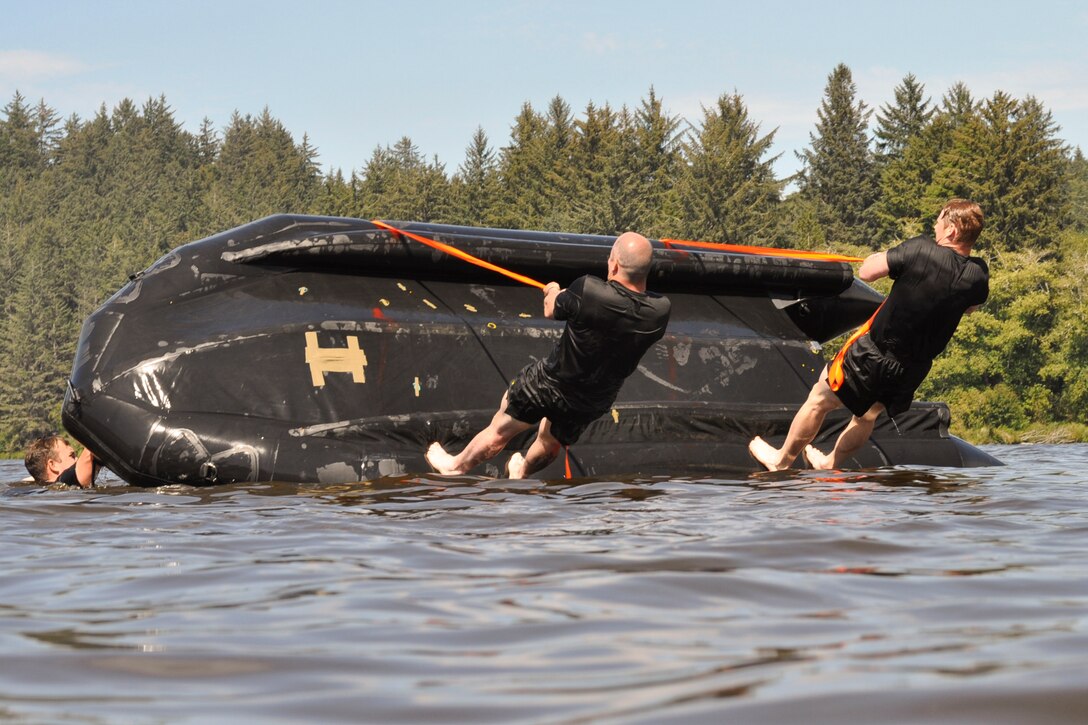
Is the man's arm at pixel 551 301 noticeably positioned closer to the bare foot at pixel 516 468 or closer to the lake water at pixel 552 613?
the bare foot at pixel 516 468

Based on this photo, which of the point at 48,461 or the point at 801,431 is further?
the point at 48,461

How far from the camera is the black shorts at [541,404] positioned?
759 cm

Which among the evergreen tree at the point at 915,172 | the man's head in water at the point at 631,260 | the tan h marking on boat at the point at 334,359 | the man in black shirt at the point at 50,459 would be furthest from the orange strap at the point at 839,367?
the evergreen tree at the point at 915,172

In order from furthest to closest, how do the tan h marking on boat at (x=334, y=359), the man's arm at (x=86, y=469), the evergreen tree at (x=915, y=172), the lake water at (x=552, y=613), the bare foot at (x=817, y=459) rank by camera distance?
1. the evergreen tree at (x=915, y=172)
2. the bare foot at (x=817, y=459)
3. the man's arm at (x=86, y=469)
4. the tan h marking on boat at (x=334, y=359)
5. the lake water at (x=552, y=613)

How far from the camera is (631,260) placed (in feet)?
24.2

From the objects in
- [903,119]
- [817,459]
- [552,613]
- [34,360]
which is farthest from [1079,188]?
[552,613]

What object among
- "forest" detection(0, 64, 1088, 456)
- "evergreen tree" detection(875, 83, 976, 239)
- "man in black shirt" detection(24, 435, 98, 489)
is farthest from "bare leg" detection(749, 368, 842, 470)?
"evergreen tree" detection(875, 83, 976, 239)

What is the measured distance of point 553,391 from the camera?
24.9 ft

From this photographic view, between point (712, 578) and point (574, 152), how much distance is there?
77.1 meters

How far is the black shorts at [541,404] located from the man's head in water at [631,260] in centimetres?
73

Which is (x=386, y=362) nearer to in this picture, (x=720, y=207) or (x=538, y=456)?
(x=538, y=456)

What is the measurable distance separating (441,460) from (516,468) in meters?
0.50

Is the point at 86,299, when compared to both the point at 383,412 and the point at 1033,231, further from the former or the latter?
the point at 383,412

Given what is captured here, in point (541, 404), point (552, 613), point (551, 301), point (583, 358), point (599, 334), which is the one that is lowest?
point (552, 613)
